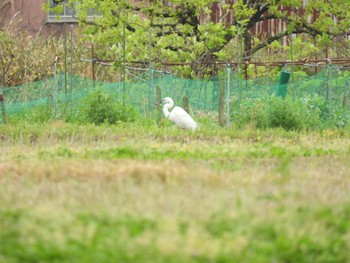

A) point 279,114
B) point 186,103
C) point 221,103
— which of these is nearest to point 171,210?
point 279,114

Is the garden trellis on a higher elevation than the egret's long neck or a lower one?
higher

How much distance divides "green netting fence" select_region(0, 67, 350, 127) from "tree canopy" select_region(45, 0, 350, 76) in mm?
879

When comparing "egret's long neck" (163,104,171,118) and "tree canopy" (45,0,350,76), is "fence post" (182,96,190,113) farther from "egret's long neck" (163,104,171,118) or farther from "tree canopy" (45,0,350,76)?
"tree canopy" (45,0,350,76)

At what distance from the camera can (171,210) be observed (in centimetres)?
693

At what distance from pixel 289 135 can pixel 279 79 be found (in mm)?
4639

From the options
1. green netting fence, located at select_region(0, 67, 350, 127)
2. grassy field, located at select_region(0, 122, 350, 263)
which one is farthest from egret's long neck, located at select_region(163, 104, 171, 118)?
grassy field, located at select_region(0, 122, 350, 263)

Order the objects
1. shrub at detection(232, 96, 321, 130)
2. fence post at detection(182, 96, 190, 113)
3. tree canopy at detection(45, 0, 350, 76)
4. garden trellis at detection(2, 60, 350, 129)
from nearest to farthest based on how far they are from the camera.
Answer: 1. shrub at detection(232, 96, 321, 130)
2. garden trellis at detection(2, 60, 350, 129)
3. fence post at detection(182, 96, 190, 113)
4. tree canopy at detection(45, 0, 350, 76)

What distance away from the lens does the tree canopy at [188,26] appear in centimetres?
2153

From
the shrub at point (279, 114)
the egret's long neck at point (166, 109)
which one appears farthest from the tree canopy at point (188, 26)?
the shrub at point (279, 114)

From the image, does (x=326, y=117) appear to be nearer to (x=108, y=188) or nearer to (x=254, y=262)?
(x=108, y=188)

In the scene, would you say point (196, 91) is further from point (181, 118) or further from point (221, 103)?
point (181, 118)

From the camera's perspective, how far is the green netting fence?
18.0 meters

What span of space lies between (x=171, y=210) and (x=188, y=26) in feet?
52.0

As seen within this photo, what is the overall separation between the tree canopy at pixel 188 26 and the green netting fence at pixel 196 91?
Answer: 879 mm
